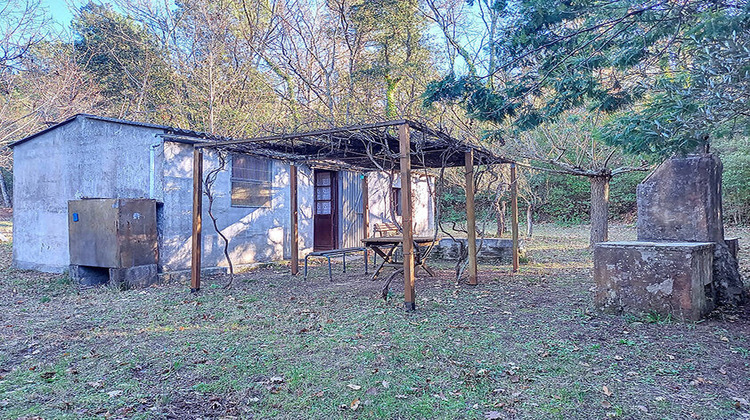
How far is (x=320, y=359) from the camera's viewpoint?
12.3ft

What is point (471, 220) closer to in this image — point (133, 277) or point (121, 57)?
point (133, 277)

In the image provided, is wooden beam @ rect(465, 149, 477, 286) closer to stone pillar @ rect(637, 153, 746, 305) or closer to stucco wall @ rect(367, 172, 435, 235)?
stone pillar @ rect(637, 153, 746, 305)

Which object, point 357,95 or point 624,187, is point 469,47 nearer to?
point 357,95

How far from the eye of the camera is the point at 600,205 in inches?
393

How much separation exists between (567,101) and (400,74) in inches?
336

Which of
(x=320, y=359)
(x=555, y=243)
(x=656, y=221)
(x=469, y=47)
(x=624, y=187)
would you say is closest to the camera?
(x=320, y=359)

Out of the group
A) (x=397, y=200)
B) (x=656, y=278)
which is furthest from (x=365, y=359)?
(x=397, y=200)

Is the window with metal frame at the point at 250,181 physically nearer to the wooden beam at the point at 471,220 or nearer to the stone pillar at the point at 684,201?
the wooden beam at the point at 471,220

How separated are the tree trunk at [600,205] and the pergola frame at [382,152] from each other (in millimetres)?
2636

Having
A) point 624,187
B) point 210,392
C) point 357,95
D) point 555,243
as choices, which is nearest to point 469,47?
point 357,95

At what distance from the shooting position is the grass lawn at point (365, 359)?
9.58 feet

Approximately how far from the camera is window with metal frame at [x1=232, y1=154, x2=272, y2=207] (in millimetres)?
8914

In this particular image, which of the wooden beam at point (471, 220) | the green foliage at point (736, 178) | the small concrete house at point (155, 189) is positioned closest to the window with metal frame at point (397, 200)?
the small concrete house at point (155, 189)

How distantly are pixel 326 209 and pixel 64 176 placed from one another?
18.9 feet
